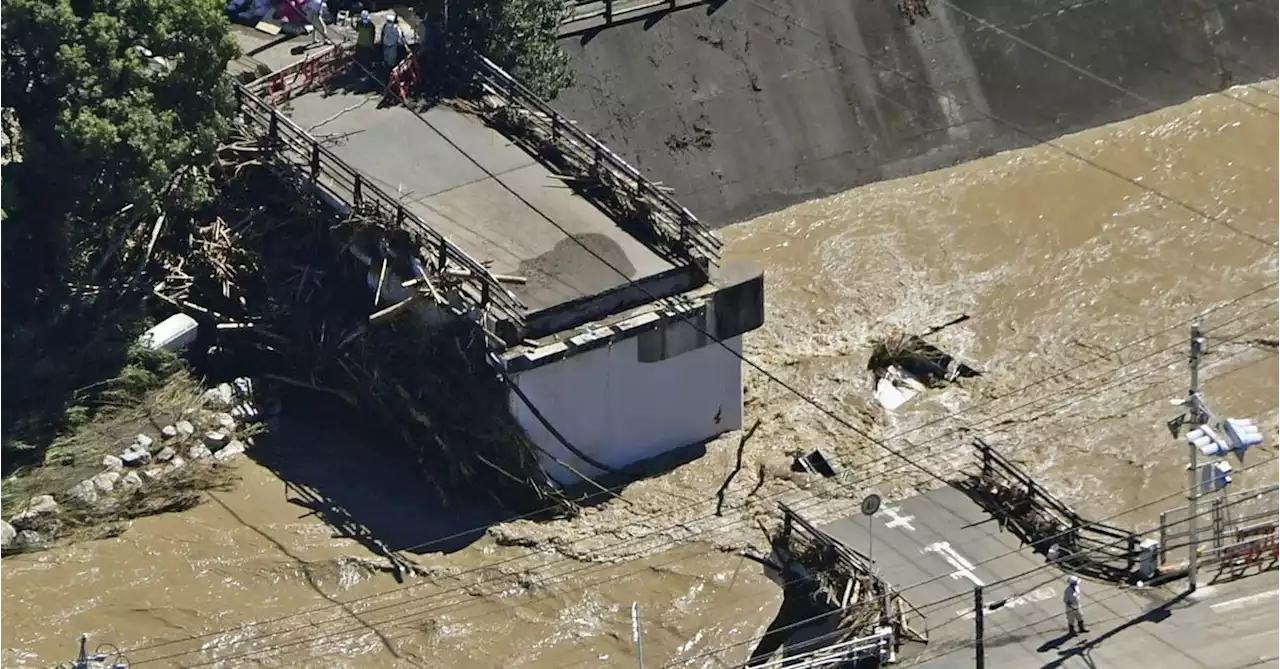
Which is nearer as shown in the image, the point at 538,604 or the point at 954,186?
the point at 538,604

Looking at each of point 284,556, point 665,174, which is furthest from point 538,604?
point 665,174

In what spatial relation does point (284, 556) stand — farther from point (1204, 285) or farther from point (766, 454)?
point (1204, 285)

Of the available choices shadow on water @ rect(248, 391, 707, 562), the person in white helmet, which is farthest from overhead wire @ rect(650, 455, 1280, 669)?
shadow on water @ rect(248, 391, 707, 562)

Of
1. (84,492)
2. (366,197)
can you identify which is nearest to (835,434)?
(366,197)

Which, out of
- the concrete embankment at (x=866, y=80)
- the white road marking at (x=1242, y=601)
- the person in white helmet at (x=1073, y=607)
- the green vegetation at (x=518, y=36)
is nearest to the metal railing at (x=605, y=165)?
the green vegetation at (x=518, y=36)

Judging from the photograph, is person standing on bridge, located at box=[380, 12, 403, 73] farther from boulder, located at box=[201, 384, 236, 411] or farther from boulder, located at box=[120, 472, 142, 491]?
boulder, located at box=[120, 472, 142, 491]
